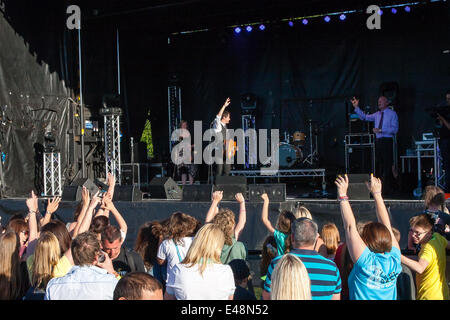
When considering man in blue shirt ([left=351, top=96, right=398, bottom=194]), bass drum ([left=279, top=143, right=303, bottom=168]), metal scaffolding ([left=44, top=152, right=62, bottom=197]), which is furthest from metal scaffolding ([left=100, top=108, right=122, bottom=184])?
man in blue shirt ([left=351, top=96, right=398, bottom=194])

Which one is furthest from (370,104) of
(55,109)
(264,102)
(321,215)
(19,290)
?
(19,290)

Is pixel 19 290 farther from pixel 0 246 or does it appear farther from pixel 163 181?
pixel 163 181

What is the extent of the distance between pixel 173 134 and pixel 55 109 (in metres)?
3.81

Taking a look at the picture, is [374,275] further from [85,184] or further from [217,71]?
[217,71]

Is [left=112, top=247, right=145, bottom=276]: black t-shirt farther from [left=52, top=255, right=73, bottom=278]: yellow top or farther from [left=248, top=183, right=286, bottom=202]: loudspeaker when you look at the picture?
[left=248, top=183, right=286, bottom=202]: loudspeaker

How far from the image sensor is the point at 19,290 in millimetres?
3100

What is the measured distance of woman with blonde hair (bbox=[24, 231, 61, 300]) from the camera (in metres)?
3.03

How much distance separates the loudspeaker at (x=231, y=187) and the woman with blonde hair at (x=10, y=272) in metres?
4.38

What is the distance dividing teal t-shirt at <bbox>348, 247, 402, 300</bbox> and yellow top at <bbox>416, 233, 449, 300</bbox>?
1.90 ft

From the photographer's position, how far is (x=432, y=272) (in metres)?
3.41

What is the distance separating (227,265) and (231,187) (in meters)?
4.47

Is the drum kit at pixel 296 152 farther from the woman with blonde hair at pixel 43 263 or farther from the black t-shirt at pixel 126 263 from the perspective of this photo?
the woman with blonde hair at pixel 43 263

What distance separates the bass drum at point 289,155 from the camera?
1233 centimetres

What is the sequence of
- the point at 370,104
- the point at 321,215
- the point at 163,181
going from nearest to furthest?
the point at 321,215
the point at 163,181
the point at 370,104
